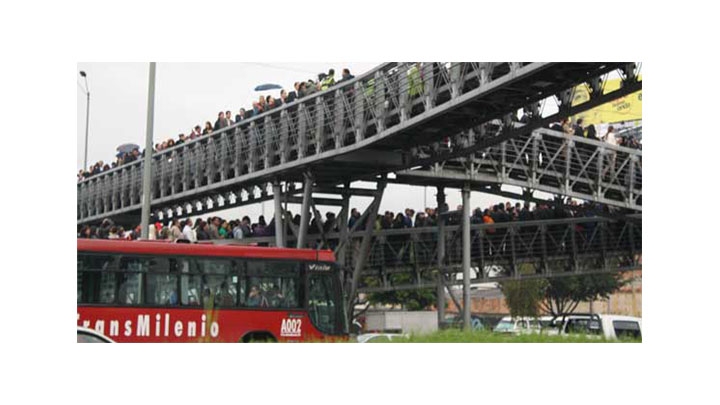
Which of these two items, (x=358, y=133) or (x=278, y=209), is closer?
(x=358, y=133)

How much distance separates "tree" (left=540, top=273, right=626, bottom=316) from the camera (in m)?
52.7

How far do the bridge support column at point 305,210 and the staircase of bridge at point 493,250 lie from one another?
813mm

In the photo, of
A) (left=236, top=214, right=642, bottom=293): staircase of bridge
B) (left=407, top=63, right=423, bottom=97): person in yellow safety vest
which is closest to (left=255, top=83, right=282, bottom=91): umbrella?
(left=407, top=63, right=423, bottom=97): person in yellow safety vest

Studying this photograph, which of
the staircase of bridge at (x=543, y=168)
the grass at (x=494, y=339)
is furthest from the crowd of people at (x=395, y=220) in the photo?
the grass at (x=494, y=339)

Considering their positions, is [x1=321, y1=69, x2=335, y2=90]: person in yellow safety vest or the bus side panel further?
[x1=321, y1=69, x2=335, y2=90]: person in yellow safety vest

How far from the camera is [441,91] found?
73.4 feet

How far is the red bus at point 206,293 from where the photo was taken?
698 inches

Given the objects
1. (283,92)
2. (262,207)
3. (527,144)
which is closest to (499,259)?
(527,144)

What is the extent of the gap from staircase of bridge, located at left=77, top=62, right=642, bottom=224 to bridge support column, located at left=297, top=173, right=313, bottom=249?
0.20 metres

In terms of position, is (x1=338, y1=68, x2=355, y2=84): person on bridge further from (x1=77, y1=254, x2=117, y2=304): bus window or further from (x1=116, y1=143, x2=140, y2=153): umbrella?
(x1=77, y1=254, x2=117, y2=304): bus window

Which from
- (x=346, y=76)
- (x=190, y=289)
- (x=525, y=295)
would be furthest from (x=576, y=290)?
(x=190, y=289)

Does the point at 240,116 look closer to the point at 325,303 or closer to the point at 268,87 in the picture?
the point at 268,87

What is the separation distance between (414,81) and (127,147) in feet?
32.3

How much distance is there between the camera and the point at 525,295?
2135 inches
